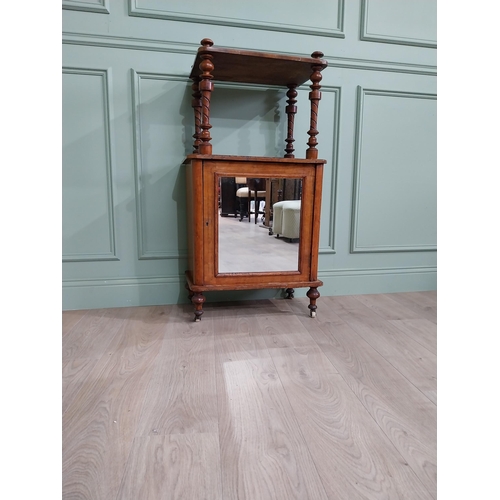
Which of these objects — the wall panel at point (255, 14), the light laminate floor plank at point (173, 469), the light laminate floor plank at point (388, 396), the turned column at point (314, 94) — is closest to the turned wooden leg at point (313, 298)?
the light laminate floor plank at point (388, 396)

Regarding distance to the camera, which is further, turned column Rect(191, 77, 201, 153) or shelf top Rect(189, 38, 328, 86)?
turned column Rect(191, 77, 201, 153)

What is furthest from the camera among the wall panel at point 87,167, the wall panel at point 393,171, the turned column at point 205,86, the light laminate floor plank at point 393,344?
the wall panel at point 393,171

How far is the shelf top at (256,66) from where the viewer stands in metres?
1.31

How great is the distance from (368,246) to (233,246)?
2.77 feet

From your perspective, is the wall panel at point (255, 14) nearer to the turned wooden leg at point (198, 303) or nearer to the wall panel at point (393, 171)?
the wall panel at point (393, 171)

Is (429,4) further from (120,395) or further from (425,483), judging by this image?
(120,395)

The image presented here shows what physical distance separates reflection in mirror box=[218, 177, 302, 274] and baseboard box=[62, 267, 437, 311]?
32 cm

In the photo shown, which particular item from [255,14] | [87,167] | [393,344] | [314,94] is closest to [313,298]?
[393,344]

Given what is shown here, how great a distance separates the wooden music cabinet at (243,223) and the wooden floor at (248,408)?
0.64 ft

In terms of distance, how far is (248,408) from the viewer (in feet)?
3.01

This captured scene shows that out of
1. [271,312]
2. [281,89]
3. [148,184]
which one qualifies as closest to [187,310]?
[271,312]

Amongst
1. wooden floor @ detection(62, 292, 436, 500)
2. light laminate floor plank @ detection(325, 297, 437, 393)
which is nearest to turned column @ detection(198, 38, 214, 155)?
wooden floor @ detection(62, 292, 436, 500)

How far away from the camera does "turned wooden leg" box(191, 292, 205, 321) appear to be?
148 centimetres

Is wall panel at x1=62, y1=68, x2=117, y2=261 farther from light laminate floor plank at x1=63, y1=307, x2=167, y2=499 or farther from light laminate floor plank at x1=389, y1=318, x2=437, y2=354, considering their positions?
light laminate floor plank at x1=389, y1=318, x2=437, y2=354
